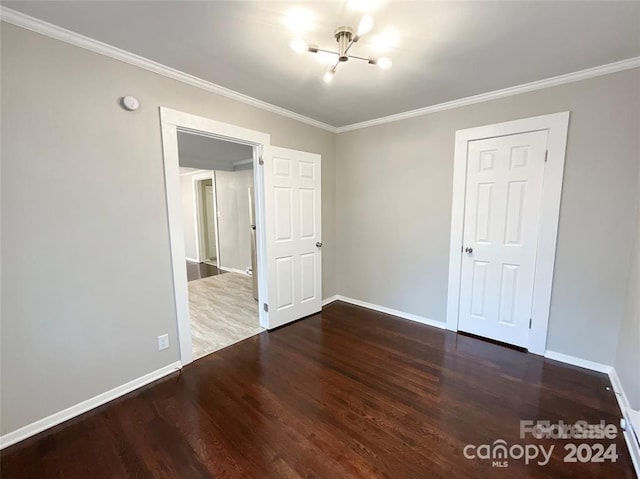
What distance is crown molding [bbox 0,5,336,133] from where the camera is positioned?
1540 millimetres

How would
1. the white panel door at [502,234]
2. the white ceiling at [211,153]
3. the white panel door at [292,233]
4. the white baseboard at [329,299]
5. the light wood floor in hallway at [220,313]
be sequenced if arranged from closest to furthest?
the white panel door at [502,234] < the light wood floor in hallway at [220,313] < the white panel door at [292,233] < the white ceiling at [211,153] < the white baseboard at [329,299]

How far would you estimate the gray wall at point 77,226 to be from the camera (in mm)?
1598

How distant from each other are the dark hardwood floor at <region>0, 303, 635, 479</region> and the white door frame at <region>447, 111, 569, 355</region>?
1.35ft

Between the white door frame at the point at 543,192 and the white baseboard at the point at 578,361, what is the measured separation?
7 centimetres

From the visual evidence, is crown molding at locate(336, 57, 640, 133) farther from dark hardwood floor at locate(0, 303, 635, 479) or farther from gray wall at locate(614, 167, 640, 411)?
dark hardwood floor at locate(0, 303, 635, 479)

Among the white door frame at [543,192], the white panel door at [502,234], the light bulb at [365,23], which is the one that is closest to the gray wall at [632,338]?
the white door frame at [543,192]

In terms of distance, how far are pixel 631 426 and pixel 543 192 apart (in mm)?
1726

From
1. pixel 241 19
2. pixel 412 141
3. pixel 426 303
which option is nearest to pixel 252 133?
pixel 241 19

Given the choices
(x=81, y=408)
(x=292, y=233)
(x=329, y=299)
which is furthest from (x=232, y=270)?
(x=81, y=408)

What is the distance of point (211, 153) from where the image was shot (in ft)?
15.6

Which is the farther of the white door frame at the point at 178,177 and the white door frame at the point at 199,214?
the white door frame at the point at 199,214

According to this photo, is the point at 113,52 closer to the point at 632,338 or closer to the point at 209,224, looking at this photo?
the point at 632,338

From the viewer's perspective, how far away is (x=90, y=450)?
162cm

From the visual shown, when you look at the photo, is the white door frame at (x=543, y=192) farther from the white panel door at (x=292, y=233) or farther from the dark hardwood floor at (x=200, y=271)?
the dark hardwood floor at (x=200, y=271)
